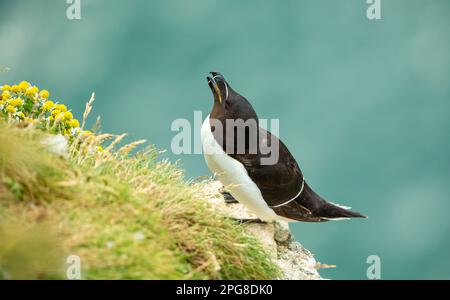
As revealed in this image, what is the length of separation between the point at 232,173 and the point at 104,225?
7.53ft

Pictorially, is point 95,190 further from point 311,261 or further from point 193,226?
point 311,261

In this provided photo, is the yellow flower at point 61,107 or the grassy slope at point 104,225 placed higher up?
the yellow flower at point 61,107

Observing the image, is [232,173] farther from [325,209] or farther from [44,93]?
[44,93]

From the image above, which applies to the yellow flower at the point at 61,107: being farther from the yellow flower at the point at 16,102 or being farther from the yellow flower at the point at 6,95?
the yellow flower at the point at 6,95

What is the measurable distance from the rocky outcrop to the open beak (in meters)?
1.14

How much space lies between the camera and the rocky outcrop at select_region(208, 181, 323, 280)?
721 centimetres

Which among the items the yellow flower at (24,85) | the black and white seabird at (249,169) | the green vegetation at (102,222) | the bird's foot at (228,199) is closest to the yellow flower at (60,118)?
the yellow flower at (24,85)

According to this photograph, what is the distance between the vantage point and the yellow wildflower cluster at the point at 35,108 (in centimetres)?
738

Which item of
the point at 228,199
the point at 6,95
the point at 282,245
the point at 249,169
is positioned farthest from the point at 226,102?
the point at 6,95

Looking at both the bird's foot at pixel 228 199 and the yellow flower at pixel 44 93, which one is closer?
the yellow flower at pixel 44 93

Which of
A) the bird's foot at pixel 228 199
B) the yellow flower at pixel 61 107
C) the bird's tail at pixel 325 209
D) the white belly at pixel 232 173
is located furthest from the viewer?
the bird's foot at pixel 228 199

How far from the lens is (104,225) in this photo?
488 centimetres

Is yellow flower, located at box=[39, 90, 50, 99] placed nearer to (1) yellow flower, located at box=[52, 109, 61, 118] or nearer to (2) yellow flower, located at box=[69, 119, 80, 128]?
(1) yellow flower, located at box=[52, 109, 61, 118]
